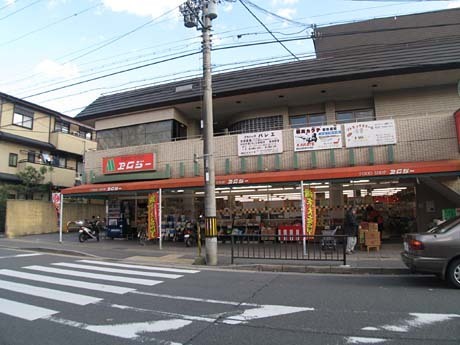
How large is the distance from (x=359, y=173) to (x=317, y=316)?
8319mm

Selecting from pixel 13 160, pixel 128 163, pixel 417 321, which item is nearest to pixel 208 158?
pixel 417 321

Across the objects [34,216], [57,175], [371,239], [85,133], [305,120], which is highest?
[85,133]

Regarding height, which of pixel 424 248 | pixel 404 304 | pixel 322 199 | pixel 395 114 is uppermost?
pixel 395 114

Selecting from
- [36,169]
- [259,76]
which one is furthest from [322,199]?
[36,169]

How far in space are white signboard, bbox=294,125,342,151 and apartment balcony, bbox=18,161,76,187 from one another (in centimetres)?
2137

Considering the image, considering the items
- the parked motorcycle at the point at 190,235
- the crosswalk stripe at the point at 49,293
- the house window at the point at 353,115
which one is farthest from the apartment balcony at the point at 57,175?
the house window at the point at 353,115

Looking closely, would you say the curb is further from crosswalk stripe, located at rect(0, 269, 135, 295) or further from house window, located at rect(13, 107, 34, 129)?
house window, located at rect(13, 107, 34, 129)

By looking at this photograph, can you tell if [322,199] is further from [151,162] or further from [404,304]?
[404,304]

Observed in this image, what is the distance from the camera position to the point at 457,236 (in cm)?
738

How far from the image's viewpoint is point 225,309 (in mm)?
6215

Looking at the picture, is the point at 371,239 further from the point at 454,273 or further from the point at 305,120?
the point at 305,120

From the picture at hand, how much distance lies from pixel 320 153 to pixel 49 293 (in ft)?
38.9

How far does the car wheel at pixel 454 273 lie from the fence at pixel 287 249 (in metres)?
3.24

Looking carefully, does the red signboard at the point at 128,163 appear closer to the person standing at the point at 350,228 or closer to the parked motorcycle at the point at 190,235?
the parked motorcycle at the point at 190,235
